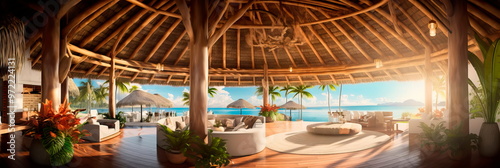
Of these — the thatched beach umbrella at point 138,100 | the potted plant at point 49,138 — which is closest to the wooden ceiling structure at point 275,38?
the thatched beach umbrella at point 138,100

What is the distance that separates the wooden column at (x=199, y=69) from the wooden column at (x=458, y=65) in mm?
4971

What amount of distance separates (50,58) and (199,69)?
316cm

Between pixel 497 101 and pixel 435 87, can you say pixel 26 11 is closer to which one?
pixel 497 101

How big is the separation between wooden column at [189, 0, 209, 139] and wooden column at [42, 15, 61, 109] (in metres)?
2.88

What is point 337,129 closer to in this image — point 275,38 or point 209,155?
point 275,38

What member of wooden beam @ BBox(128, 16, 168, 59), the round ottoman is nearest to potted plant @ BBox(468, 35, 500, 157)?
the round ottoman

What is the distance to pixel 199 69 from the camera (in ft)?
18.0

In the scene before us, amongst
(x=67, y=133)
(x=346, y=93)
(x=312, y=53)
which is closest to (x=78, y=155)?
(x=67, y=133)

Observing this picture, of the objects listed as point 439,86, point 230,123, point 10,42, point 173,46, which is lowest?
point 230,123

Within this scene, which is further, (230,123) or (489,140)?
(230,123)

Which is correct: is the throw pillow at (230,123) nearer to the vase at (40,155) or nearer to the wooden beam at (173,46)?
the wooden beam at (173,46)

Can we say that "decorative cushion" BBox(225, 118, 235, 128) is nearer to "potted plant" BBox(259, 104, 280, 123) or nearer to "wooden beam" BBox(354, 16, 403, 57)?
"potted plant" BBox(259, 104, 280, 123)

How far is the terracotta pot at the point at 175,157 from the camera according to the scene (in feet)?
17.1

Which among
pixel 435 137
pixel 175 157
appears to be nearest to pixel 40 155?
pixel 175 157
